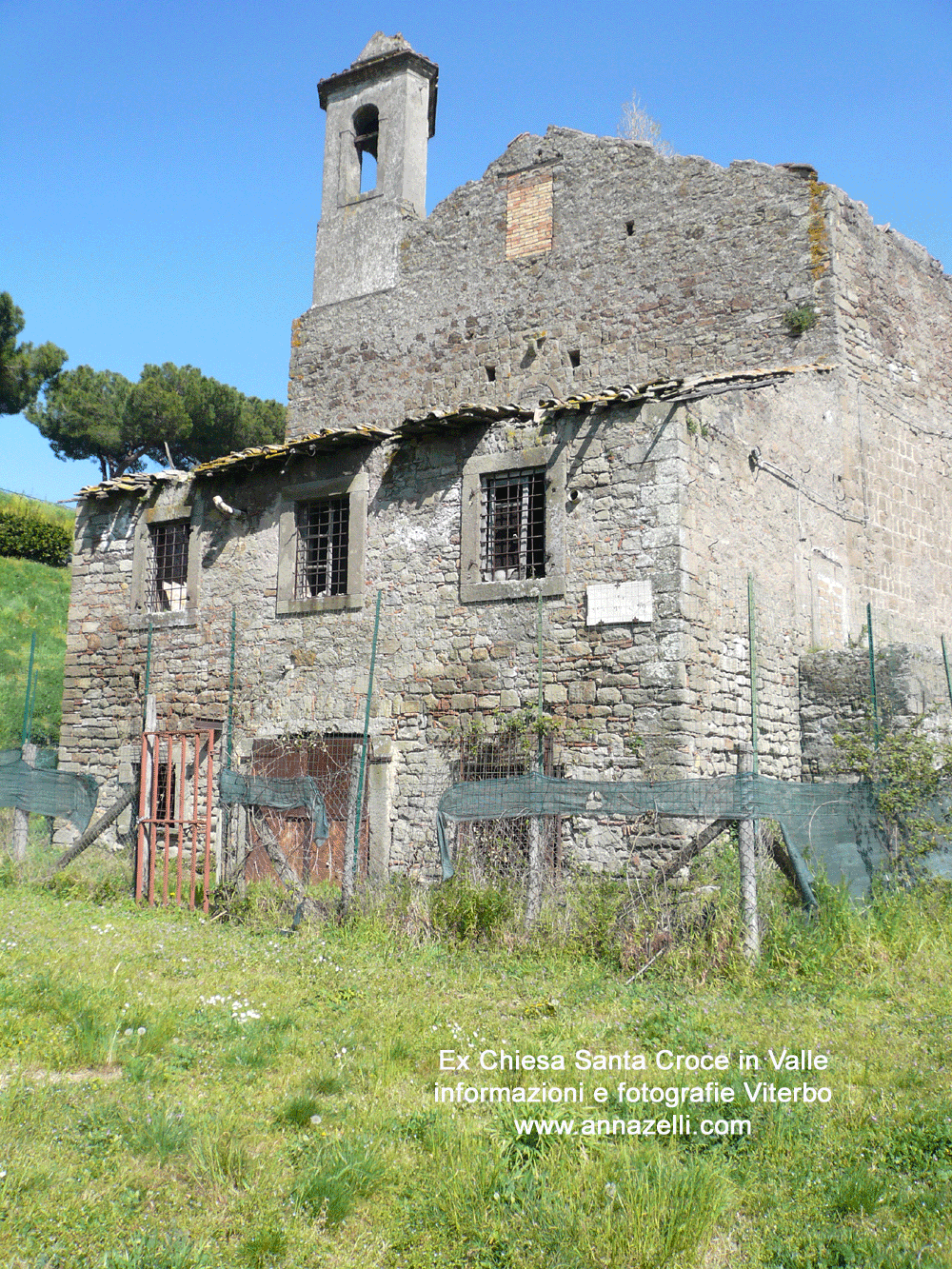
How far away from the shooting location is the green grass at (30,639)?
16.7 metres

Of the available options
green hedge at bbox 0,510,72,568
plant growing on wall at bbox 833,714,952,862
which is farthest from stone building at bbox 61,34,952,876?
green hedge at bbox 0,510,72,568

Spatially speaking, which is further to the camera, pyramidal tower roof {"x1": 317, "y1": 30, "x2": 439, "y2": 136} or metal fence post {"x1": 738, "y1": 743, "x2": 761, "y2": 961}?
pyramidal tower roof {"x1": 317, "y1": 30, "x2": 439, "y2": 136}

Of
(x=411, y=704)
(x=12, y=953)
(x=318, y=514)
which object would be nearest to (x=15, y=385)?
(x=318, y=514)

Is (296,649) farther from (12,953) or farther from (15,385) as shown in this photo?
(15,385)

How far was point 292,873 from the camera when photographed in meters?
9.34

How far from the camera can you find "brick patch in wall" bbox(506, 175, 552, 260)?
1488 cm

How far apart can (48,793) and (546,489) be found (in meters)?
6.21

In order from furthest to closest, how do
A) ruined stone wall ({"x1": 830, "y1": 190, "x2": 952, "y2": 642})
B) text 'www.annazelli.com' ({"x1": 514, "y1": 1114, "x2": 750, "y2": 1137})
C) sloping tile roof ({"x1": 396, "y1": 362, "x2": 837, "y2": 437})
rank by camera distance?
ruined stone wall ({"x1": 830, "y1": 190, "x2": 952, "y2": 642})
sloping tile roof ({"x1": 396, "y1": 362, "x2": 837, "y2": 437})
text 'www.annazelli.com' ({"x1": 514, "y1": 1114, "x2": 750, "y2": 1137})

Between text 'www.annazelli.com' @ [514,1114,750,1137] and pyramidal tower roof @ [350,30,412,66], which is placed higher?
pyramidal tower roof @ [350,30,412,66]

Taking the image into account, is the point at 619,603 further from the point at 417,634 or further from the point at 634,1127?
the point at 634,1127

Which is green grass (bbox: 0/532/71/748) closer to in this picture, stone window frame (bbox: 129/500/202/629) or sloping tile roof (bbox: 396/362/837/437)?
stone window frame (bbox: 129/500/202/629)

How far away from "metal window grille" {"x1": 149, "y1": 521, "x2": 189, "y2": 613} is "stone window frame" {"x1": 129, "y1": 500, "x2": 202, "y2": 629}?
2.1 inches

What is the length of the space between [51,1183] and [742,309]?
41.0 feet

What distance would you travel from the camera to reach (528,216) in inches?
593
